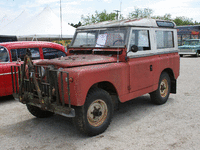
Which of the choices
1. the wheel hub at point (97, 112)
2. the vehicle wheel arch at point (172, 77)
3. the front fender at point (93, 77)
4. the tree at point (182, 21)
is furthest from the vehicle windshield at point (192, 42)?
the tree at point (182, 21)

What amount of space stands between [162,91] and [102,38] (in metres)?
2.20

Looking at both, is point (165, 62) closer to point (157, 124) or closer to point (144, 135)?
point (157, 124)

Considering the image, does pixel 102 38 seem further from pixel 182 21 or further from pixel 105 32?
pixel 182 21

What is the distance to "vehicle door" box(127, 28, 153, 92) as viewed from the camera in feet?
15.8

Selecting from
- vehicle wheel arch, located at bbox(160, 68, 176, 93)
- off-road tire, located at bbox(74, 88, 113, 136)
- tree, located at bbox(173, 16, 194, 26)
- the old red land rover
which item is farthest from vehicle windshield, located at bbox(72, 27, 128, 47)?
tree, located at bbox(173, 16, 194, 26)

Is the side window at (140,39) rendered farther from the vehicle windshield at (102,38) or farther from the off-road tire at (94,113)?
the off-road tire at (94,113)

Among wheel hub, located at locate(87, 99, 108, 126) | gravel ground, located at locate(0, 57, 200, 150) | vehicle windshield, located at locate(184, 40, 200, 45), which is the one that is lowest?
gravel ground, located at locate(0, 57, 200, 150)

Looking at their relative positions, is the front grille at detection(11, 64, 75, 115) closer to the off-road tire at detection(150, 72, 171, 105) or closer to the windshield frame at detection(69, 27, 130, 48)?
the windshield frame at detection(69, 27, 130, 48)

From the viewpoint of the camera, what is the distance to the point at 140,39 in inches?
203

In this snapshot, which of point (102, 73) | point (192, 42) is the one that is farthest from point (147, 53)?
point (192, 42)

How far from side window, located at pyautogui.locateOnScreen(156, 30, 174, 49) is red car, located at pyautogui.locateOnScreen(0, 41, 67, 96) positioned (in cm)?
353

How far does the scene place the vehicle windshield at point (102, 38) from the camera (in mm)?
4938

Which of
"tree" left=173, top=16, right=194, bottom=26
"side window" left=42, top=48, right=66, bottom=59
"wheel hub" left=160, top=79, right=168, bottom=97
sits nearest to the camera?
"wheel hub" left=160, top=79, right=168, bottom=97

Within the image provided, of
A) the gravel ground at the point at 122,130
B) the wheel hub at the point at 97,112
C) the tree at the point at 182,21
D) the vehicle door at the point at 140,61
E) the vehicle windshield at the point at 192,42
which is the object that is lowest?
the gravel ground at the point at 122,130
